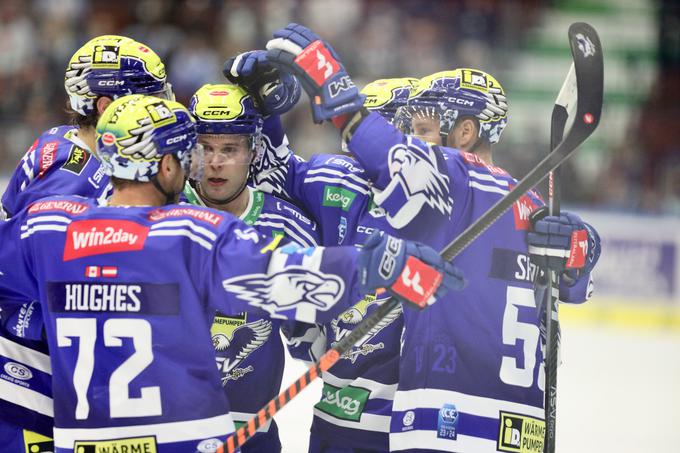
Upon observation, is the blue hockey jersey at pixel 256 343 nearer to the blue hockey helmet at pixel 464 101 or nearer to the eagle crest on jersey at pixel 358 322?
the eagle crest on jersey at pixel 358 322

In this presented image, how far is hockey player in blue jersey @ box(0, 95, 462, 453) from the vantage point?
8.37ft

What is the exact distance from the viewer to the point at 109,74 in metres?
3.39

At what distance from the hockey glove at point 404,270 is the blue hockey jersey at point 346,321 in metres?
0.91

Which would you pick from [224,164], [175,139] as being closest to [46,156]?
[224,164]

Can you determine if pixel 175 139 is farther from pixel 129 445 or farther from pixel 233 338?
pixel 233 338

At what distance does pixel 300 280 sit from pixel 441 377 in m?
0.69

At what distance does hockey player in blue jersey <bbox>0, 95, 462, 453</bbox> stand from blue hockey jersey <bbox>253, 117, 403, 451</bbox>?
93 cm

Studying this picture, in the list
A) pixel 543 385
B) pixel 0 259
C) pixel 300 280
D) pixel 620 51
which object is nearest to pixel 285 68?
pixel 300 280

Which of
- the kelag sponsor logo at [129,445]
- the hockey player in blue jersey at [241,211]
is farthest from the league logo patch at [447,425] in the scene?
the kelag sponsor logo at [129,445]

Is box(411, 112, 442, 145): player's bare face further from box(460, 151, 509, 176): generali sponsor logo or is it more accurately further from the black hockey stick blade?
the black hockey stick blade

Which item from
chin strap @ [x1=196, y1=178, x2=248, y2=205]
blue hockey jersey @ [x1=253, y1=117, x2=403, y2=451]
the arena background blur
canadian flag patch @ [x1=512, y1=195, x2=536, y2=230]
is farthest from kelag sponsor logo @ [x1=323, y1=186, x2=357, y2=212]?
the arena background blur

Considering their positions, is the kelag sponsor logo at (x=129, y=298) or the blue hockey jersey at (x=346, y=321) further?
the blue hockey jersey at (x=346, y=321)

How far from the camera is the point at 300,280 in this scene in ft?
8.41

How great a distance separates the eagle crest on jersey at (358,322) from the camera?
3.52 meters
